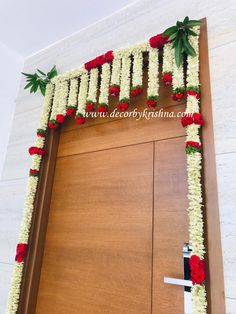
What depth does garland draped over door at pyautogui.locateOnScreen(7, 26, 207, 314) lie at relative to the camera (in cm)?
78

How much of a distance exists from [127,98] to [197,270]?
693mm

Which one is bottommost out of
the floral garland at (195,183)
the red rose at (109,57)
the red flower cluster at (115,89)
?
the floral garland at (195,183)

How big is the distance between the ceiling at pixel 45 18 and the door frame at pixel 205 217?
2.11 ft

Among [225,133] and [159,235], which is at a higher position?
[225,133]

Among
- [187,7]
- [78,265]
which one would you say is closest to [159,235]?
[78,265]

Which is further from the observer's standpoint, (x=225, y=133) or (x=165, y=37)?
(x=165, y=37)

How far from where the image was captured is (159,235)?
3.01ft

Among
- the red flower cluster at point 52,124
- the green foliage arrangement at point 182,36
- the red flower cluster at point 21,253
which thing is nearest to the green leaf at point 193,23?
the green foliage arrangement at point 182,36

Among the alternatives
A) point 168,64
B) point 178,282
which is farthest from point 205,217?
point 168,64

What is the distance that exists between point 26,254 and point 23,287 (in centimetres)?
14

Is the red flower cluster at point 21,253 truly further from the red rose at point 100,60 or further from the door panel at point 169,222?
the red rose at point 100,60

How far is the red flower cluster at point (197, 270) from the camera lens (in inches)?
28.2

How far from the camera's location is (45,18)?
1456 mm

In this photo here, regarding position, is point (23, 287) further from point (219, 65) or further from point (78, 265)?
point (219, 65)
